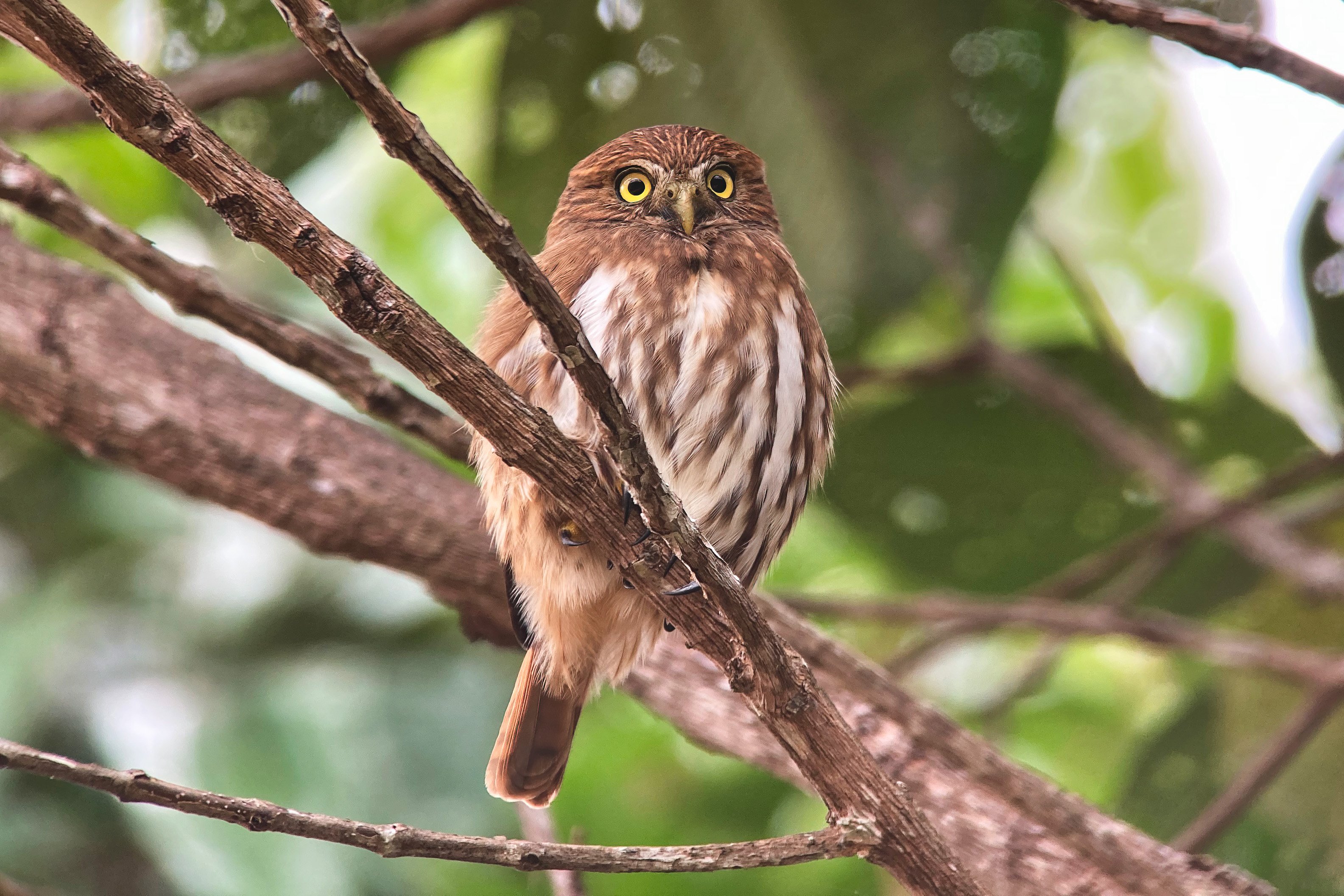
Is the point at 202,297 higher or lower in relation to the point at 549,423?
higher

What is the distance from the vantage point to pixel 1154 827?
3.64m

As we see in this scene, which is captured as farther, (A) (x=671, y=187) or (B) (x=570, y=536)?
(A) (x=671, y=187)

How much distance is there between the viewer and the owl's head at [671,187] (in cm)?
269

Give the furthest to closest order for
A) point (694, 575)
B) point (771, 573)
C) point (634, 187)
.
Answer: point (771, 573)
point (634, 187)
point (694, 575)

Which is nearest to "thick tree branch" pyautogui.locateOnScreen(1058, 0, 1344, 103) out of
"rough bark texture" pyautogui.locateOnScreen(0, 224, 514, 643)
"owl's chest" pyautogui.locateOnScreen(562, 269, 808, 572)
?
"owl's chest" pyautogui.locateOnScreen(562, 269, 808, 572)

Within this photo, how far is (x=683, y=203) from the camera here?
8.76 feet

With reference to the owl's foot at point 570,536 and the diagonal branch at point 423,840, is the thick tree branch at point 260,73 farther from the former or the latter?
the diagonal branch at point 423,840

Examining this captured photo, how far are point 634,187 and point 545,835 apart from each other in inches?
54.8

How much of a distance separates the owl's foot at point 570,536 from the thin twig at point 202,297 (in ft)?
2.16

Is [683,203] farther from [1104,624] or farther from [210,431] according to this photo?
[1104,624]

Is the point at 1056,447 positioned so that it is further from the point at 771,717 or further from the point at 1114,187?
the point at 771,717

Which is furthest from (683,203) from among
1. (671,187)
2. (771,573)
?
(771,573)

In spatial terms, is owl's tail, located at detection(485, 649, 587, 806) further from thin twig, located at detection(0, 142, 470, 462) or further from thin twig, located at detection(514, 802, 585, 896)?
thin twig, located at detection(0, 142, 470, 462)

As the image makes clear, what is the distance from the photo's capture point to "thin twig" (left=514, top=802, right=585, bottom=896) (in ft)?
7.79
